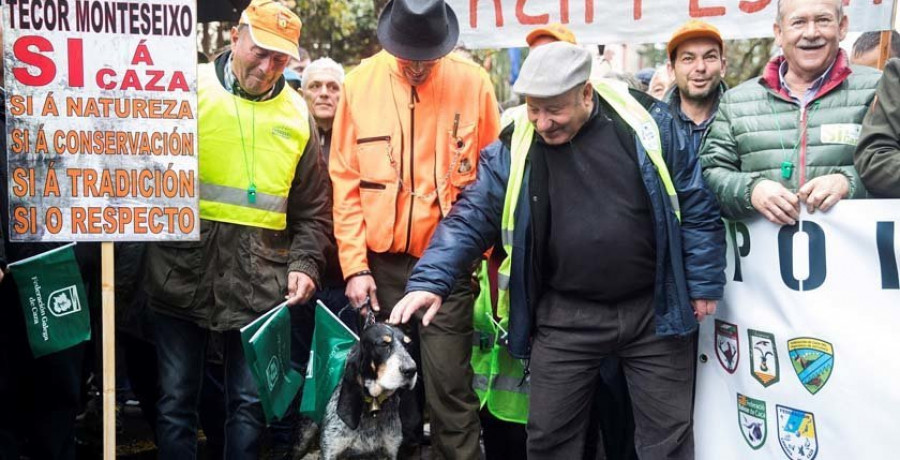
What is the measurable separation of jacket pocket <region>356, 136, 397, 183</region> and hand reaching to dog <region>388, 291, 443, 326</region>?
0.91 meters

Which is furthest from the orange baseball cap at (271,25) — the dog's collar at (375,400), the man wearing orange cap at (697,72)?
the man wearing orange cap at (697,72)

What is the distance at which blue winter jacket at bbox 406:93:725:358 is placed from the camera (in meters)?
4.14

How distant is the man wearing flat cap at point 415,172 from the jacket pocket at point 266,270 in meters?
0.31

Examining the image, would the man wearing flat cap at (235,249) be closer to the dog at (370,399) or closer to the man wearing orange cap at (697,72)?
the dog at (370,399)

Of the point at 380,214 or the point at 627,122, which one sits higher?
the point at 627,122

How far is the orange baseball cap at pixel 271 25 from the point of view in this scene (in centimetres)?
461

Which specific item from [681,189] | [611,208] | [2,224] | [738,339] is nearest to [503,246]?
[611,208]

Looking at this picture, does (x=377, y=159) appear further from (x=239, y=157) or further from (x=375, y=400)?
(x=375, y=400)

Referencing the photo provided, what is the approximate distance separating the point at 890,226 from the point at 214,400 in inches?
148

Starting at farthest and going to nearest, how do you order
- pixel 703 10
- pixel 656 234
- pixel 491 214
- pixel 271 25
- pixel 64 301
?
pixel 703 10 < pixel 271 25 < pixel 64 301 < pixel 491 214 < pixel 656 234

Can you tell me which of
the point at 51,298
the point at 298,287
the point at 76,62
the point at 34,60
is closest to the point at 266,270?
the point at 298,287

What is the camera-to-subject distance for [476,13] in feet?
19.5

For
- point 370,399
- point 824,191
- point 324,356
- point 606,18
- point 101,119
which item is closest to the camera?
point 824,191

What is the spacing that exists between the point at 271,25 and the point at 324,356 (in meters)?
1.65
